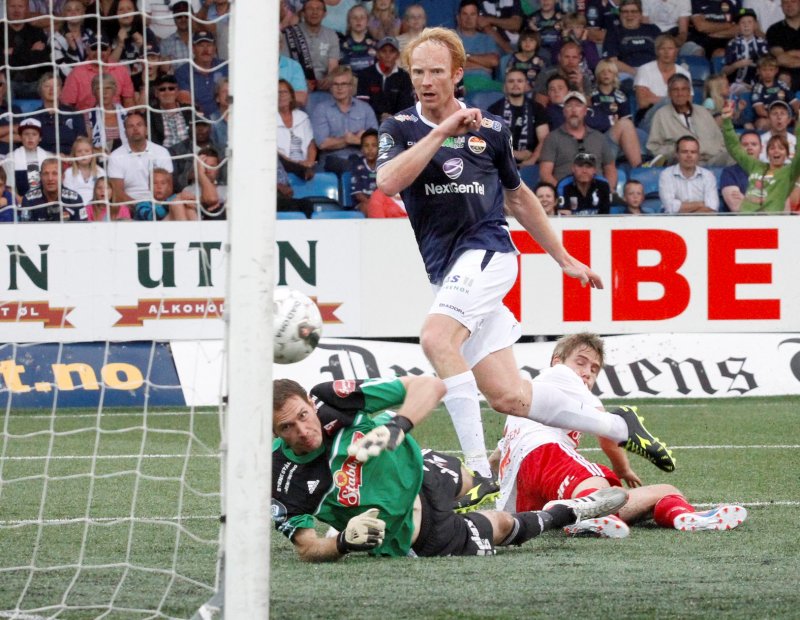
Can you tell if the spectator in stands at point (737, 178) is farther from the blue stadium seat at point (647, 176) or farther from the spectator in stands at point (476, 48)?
the spectator in stands at point (476, 48)

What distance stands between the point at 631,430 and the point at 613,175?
25.3ft

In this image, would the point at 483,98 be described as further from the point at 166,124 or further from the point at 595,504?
the point at 595,504

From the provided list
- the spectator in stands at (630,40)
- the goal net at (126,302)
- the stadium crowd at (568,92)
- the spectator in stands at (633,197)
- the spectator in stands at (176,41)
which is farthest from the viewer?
the spectator in stands at (630,40)

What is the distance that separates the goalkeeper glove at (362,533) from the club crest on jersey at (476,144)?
6.00 ft

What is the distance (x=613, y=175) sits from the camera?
44.1 feet

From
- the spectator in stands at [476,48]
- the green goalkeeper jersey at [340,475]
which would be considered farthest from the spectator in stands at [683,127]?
the green goalkeeper jersey at [340,475]

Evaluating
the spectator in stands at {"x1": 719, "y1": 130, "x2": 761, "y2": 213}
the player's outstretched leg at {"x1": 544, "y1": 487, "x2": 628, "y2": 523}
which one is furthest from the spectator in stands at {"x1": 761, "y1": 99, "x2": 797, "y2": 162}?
the player's outstretched leg at {"x1": 544, "y1": 487, "x2": 628, "y2": 523}

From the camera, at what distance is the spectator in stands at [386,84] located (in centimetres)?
1402

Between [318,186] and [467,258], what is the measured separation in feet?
24.7

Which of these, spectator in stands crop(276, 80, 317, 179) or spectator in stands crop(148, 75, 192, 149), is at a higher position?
spectator in stands crop(276, 80, 317, 179)

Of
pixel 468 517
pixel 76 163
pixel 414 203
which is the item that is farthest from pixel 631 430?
pixel 76 163

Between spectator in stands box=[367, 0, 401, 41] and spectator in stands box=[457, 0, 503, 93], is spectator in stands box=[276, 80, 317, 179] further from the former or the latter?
spectator in stands box=[457, 0, 503, 93]

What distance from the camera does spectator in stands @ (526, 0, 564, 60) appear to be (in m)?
14.8

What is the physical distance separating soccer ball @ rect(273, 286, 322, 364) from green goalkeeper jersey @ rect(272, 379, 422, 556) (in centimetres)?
25
